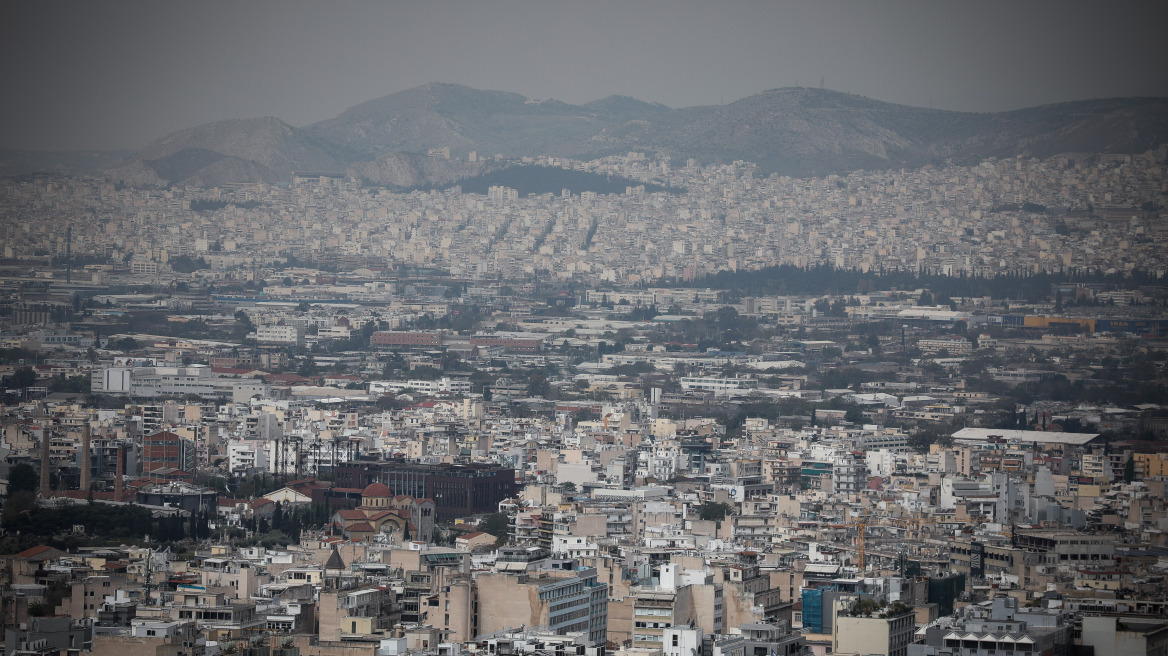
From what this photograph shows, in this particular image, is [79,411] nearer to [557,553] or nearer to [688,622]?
[557,553]

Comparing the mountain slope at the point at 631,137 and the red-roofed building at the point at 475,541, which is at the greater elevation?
the mountain slope at the point at 631,137

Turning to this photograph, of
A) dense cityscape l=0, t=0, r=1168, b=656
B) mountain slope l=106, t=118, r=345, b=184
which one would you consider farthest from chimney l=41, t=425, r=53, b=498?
mountain slope l=106, t=118, r=345, b=184

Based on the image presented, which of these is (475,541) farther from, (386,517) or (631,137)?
(631,137)

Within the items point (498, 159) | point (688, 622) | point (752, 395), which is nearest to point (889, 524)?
point (688, 622)

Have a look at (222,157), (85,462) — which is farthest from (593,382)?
(222,157)

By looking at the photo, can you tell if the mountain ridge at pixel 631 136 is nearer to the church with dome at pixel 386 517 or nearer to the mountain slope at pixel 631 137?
the mountain slope at pixel 631 137

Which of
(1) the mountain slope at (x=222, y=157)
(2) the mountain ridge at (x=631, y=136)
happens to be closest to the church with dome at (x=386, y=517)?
(2) the mountain ridge at (x=631, y=136)
